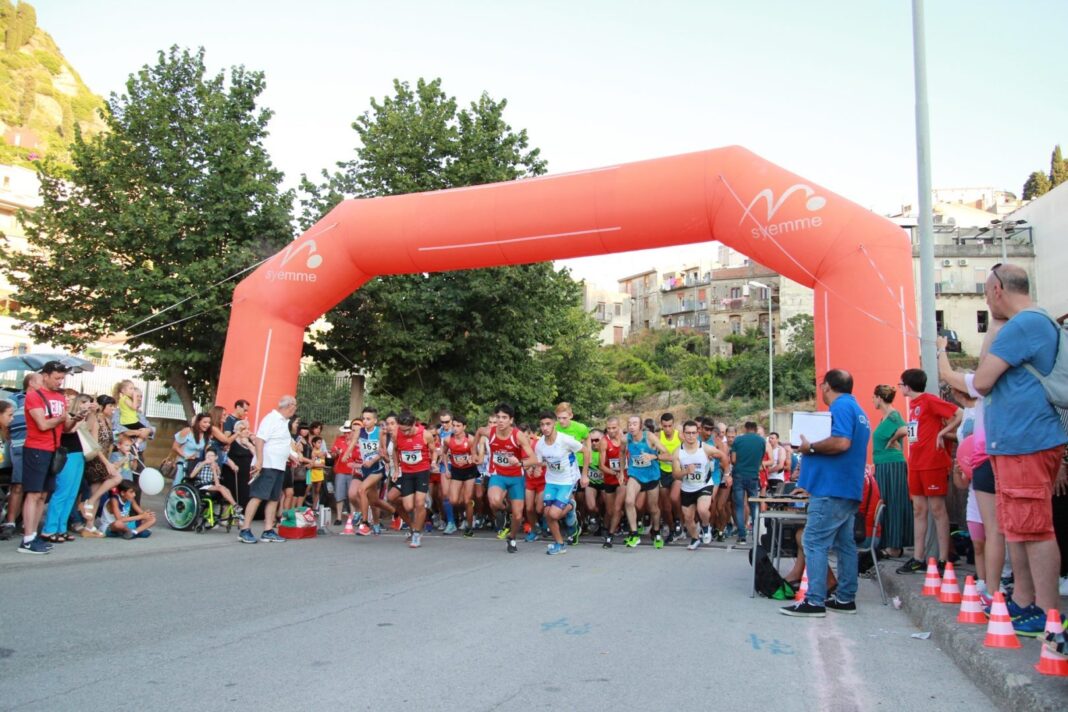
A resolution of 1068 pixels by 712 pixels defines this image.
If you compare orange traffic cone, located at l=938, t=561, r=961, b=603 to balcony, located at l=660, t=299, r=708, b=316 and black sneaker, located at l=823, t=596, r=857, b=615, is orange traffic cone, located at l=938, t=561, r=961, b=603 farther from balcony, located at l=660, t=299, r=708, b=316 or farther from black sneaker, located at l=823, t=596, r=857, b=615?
balcony, located at l=660, t=299, r=708, b=316

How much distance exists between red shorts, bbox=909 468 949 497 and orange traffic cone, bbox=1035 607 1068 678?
Answer: 4.01m

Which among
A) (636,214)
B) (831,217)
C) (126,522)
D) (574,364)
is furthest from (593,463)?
(574,364)

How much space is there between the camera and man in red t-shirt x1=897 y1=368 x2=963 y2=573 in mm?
8188

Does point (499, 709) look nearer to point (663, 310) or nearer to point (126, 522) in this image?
point (126, 522)

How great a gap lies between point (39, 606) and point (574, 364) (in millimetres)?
27639

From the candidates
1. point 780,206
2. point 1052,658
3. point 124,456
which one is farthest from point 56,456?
point 780,206

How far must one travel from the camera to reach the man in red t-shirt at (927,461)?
26.9ft

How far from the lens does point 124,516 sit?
11.6 meters

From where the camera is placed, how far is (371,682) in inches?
182

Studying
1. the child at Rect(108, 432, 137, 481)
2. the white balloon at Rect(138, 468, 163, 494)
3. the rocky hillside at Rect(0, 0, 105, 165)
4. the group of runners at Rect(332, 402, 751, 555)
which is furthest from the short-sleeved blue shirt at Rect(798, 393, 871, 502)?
the rocky hillside at Rect(0, 0, 105, 165)

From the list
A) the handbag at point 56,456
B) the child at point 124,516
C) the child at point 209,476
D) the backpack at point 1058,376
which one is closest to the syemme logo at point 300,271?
the child at point 209,476

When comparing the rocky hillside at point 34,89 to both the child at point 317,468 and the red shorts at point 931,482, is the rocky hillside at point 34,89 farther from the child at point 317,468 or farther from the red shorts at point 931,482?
the red shorts at point 931,482

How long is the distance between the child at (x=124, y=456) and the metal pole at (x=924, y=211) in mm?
10268

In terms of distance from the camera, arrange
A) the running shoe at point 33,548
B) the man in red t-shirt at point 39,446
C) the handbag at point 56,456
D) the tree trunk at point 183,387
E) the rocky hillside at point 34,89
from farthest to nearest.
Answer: the rocky hillside at point 34,89 → the tree trunk at point 183,387 → the handbag at point 56,456 → the man in red t-shirt at point 39,446 → the running shoe at point 33,548
